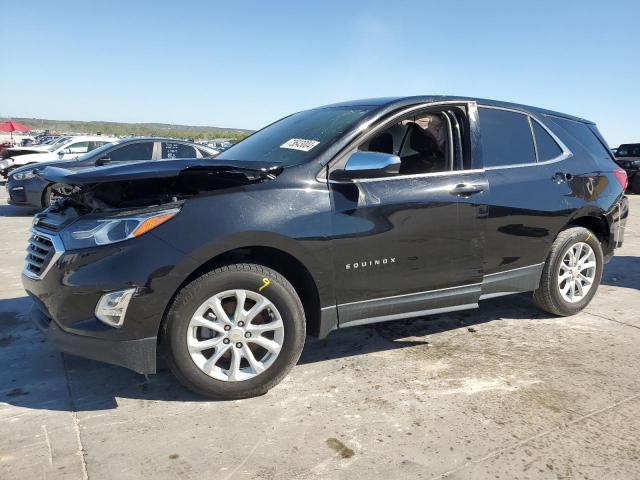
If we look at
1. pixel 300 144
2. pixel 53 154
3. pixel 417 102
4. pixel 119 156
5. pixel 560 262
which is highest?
pixel 417 102

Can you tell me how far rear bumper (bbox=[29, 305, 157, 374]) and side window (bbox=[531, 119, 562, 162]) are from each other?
129 inches

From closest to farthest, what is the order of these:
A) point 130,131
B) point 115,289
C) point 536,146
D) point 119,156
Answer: point 115,289 → point 536,146 → point 119,156 → point 130,131

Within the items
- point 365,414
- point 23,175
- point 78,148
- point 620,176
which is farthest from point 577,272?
point 78,148

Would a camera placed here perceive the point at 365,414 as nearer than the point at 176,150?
Yes

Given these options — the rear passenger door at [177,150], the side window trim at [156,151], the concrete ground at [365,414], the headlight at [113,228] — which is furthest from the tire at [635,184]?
the headlight at [113,228]

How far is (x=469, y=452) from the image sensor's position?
8.42 ft

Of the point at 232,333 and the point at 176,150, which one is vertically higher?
the point at 176,150

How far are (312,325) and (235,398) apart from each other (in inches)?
Result: 25.0

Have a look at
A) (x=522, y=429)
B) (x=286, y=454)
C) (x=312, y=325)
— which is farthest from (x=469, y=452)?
(x=312, y=325)

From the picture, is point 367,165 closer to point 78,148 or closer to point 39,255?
point 39,255

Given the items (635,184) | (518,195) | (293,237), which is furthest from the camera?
(635,184)

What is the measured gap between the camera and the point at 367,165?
10.5ft

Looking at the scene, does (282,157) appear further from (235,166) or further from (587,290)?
(587,290)

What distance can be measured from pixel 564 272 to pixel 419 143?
1.70 meters
